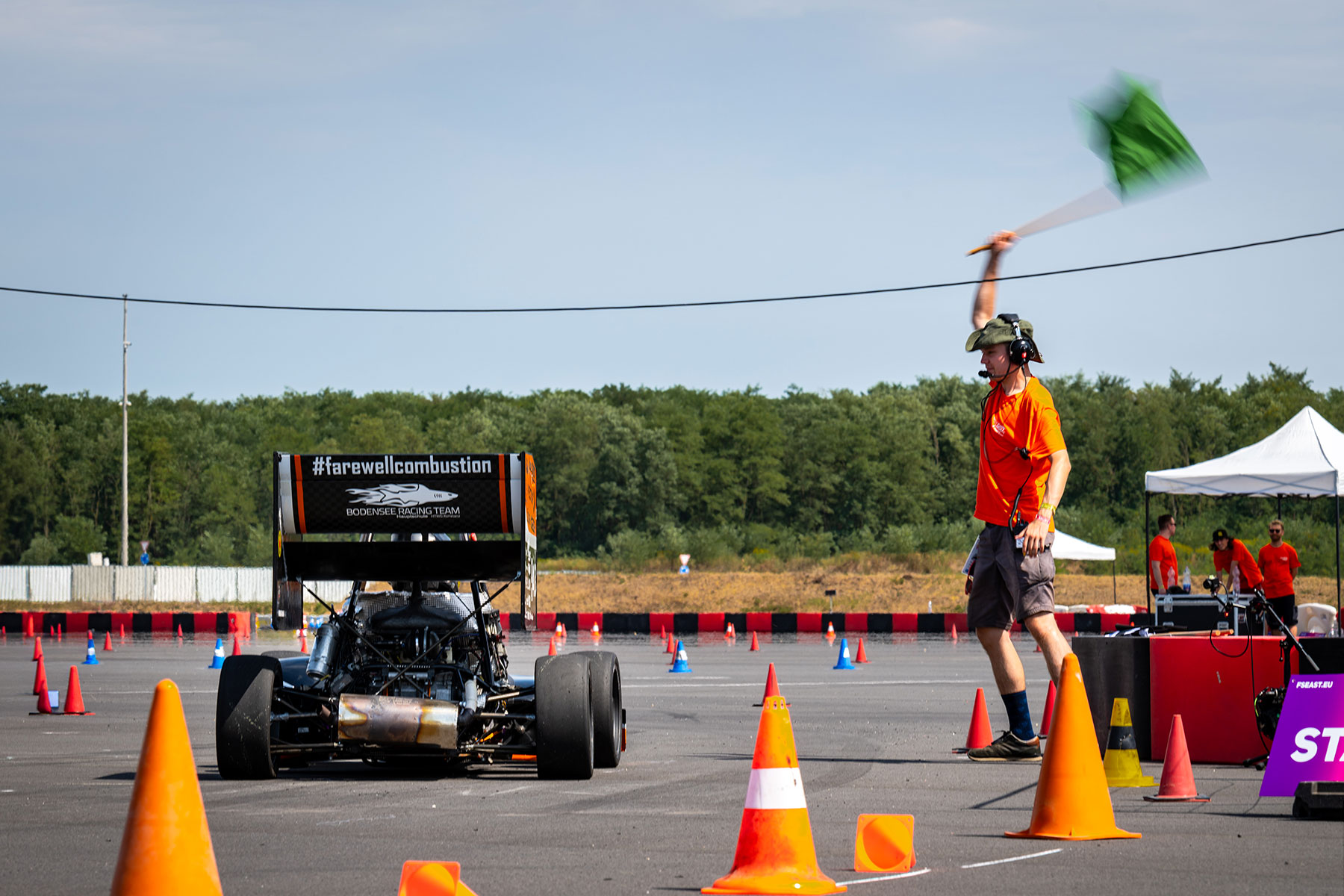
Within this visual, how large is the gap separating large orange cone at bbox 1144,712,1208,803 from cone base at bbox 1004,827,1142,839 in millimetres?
1192

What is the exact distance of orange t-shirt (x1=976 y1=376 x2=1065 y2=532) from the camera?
902cm

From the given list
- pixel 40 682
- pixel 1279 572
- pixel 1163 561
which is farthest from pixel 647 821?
pixel 1163 561

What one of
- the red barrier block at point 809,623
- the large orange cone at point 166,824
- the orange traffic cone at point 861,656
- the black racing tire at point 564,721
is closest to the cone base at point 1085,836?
the black racing tire at point 564,721

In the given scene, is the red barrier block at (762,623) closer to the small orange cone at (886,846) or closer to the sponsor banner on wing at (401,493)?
the sponsor banner on wing at (401,493)

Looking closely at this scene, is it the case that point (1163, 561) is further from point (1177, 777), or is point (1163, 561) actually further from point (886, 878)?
point (886, 878)

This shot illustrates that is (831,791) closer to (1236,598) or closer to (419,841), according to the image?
(419,841)

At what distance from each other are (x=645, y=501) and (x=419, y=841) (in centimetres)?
9081

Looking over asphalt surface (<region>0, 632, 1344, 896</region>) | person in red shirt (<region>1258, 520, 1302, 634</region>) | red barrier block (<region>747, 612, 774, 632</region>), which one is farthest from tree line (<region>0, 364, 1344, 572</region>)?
asphalt surface (<region>0, 632, 1344, 896</region>)

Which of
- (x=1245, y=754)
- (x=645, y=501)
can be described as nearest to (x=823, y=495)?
(x=645, y=501)

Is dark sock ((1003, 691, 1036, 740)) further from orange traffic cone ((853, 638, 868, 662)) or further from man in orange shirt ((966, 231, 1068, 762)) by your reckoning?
orange traffic cone ((853, 638, 868, 662))

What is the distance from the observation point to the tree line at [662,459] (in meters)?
88.4

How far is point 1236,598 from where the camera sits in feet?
56.7

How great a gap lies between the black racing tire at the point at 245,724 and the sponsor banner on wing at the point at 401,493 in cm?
102

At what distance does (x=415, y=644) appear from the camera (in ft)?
31.2
